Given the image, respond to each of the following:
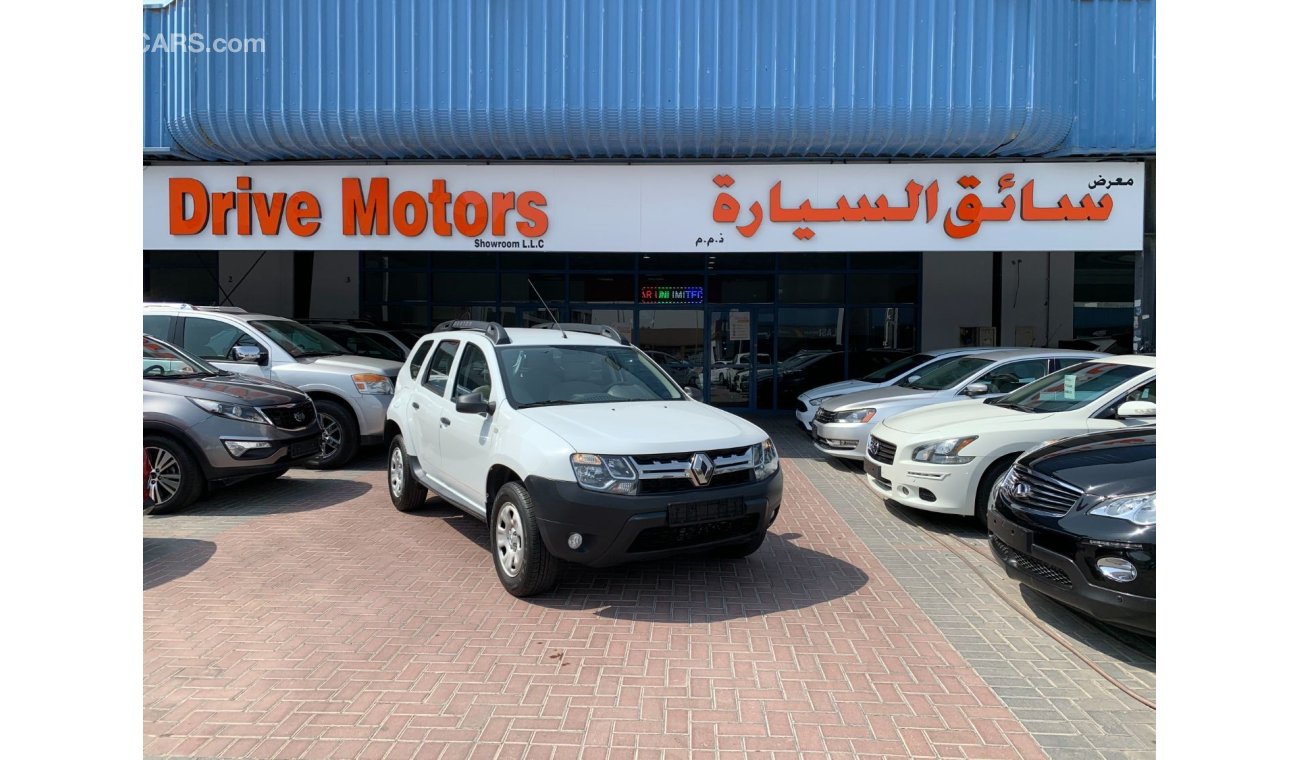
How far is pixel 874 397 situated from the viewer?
951 centimetres

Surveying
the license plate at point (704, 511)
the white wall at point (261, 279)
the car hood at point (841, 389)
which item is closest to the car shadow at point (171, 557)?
the license plate at point (704, 511)

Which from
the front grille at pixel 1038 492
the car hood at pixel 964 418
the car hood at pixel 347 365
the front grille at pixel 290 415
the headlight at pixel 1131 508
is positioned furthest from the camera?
the car hood at pixel 347 365

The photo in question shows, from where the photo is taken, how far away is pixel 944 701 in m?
3.61

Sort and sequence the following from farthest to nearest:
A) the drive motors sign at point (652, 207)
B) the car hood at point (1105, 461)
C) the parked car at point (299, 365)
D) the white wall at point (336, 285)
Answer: the white wall at point (336, 285) < the drive motors sign at point (652, 207) < the parked car at point (299, 365) < the car hood at point (1105, 461)

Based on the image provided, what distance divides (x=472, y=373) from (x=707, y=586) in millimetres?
2372

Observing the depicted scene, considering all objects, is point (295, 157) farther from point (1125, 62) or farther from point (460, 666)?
point (1125, 62)

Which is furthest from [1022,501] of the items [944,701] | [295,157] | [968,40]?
[295,157]

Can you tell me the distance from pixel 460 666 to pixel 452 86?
8.25 m

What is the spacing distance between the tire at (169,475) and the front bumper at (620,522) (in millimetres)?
4197

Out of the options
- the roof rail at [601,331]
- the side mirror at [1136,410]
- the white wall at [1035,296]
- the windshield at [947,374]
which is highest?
the white wall at [1035,296]

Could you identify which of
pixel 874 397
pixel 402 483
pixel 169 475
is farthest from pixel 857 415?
pixel 169 475

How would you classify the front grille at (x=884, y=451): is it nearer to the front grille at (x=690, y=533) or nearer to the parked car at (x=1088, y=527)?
the parked car at (x=1088, y=527)

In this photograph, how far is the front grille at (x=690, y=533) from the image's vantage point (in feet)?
14.7

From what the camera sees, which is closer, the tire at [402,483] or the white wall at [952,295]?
the tire at [402,483]
